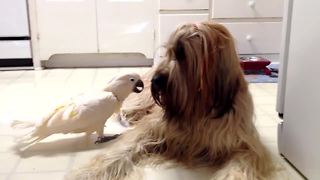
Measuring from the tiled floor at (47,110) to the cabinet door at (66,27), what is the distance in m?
0.19

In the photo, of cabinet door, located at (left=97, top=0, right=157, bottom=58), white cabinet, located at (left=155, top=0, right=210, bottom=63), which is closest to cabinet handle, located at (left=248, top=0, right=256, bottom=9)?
white cabinet, located at (left=155, top=0, right=210, bottom=63)

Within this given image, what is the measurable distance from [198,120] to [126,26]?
197 centimetres

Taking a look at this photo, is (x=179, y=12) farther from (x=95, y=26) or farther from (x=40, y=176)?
(x=40, y=176)

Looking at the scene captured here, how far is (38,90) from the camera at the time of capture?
98.7 inches

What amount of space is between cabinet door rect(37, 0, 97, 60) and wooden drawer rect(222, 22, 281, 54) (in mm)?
1080

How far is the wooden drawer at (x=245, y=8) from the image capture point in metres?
3.01

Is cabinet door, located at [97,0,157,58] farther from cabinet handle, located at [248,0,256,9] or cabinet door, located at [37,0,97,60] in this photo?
cabinet handle, located at [248,0,256,9]

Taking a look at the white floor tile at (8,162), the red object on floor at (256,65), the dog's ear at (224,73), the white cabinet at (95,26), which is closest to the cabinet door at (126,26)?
the white cabinet at (95,26)

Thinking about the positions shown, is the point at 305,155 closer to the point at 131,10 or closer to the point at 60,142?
the point at 60,142

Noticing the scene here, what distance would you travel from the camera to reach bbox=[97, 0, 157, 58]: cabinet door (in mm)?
3113

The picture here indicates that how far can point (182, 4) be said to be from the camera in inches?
119

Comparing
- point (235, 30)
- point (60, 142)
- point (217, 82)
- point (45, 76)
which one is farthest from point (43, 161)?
point (235, 30)

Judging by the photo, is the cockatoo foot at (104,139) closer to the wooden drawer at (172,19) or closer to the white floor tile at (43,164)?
the white floor tile at (43,164)

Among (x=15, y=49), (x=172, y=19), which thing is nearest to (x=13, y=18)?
(x=15, y=49)
